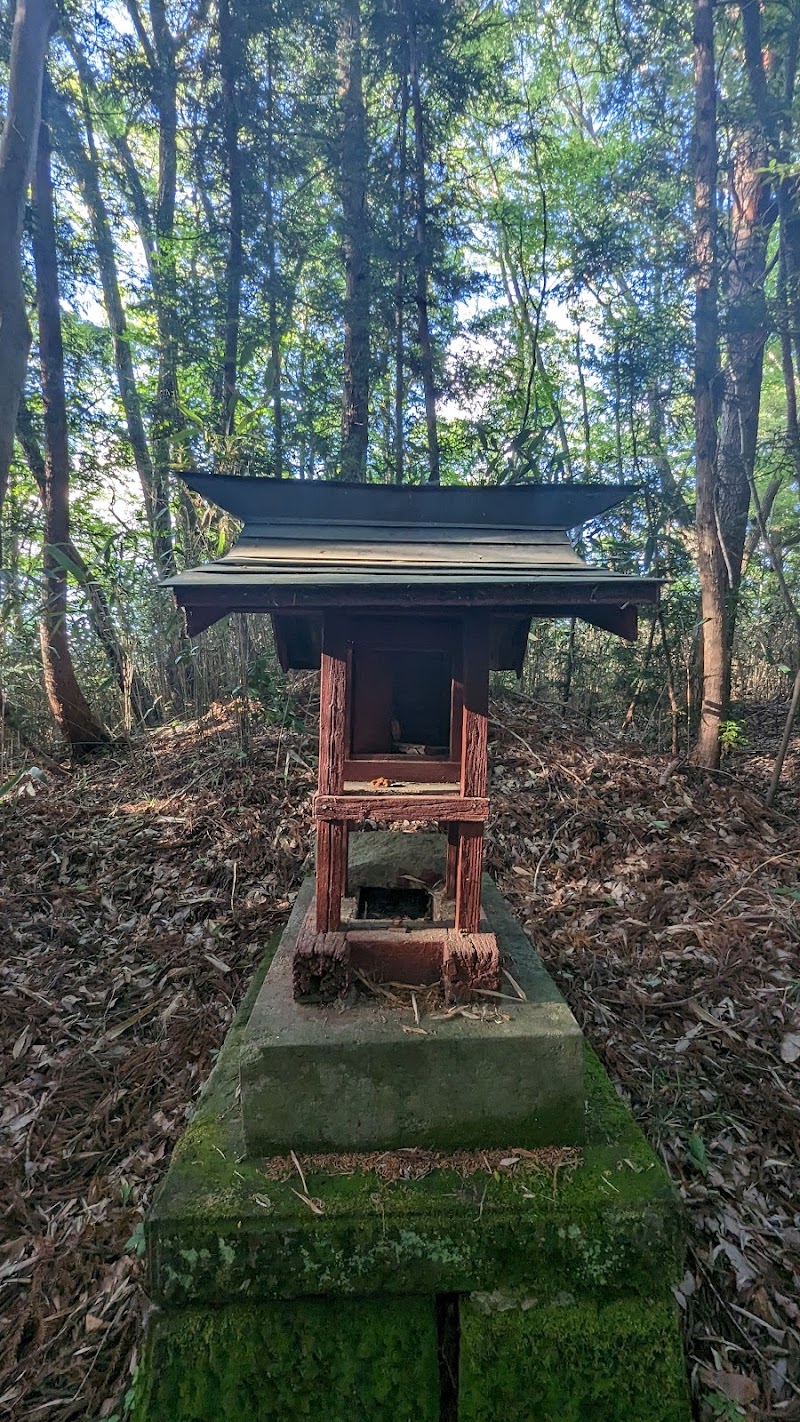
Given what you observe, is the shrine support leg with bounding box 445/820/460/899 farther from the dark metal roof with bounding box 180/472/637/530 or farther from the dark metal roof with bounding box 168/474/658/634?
the dark metal roof with bounding box 180/472/637/530

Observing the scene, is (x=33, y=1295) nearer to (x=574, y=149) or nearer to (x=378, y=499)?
(x=378, y=499)

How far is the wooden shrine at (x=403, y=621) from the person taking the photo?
2109mm

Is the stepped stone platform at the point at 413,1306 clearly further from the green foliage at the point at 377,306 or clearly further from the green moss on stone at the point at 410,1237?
the green foliage at the point at 377,306

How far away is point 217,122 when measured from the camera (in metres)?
6.87

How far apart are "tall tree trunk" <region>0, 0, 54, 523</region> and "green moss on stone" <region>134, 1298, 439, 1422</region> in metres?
4.89

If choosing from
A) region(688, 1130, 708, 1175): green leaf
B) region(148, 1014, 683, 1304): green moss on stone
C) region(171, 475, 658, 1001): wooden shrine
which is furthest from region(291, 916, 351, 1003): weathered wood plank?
region(688, 1130, 708, 1175): green leaf

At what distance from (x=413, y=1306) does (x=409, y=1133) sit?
467 millimetres

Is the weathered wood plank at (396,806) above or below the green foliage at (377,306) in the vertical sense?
below

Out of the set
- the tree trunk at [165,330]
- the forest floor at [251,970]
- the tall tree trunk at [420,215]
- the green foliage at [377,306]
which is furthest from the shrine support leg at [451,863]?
the tree trunk at [165,330]

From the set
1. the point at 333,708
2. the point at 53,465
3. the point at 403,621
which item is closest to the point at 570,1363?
the point at 333,708

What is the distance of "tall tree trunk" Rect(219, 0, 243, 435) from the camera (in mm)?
6668

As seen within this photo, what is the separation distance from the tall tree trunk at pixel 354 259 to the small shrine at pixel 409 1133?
13.9ft

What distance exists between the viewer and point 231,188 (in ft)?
22.2

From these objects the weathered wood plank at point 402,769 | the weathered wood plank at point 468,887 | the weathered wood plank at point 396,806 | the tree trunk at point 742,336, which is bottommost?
the weathered wood plank at point 468,887
